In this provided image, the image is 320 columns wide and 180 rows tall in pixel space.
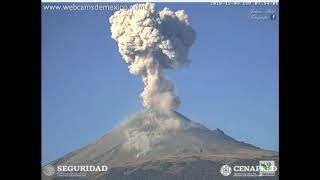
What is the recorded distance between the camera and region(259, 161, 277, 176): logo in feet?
17.1

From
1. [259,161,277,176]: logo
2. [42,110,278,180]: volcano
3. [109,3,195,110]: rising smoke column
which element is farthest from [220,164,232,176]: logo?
[109,3,195,110]: rising smoke column

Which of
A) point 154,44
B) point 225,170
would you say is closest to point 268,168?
point 225,170

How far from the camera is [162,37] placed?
210 inches

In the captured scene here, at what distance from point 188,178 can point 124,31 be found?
121 centimetres

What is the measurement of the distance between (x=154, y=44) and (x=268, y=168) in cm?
127

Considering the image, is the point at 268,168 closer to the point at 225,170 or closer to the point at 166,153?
the point at 225,170

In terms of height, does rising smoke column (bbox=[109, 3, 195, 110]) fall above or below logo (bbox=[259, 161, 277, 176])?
above

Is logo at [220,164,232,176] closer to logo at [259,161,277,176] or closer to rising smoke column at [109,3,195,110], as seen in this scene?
logo at [259,161,277,176]

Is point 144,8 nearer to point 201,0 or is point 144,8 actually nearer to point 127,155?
point 201,0

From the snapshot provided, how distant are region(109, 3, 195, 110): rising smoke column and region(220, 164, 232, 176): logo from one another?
579mm

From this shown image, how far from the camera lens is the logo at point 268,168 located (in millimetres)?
5223

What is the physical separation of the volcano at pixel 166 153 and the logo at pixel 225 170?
1.0 inches

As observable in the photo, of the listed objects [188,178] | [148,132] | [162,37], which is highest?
[162,37]

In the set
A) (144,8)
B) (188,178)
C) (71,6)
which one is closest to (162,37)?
(144,8)
